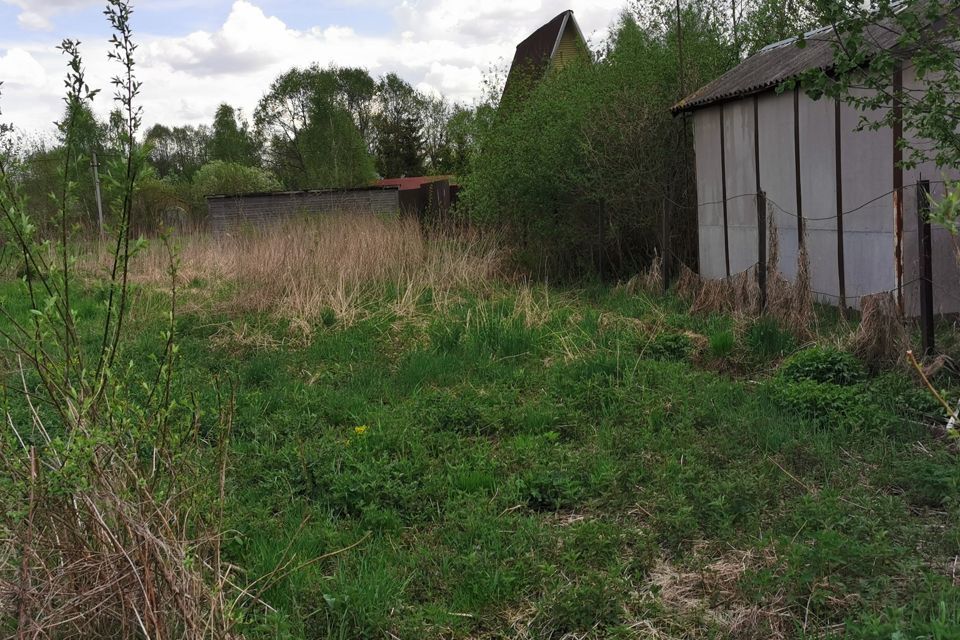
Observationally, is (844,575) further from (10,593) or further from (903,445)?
(10,593)

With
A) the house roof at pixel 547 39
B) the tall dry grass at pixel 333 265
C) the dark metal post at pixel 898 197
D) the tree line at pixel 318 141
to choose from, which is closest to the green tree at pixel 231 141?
the tree line at pixel 318 141

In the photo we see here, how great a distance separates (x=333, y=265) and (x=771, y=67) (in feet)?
A: 19.8

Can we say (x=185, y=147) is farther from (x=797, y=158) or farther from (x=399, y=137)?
(x=797, y=158)

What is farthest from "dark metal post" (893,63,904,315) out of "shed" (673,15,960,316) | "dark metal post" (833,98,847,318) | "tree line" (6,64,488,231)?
"tree line" (6,64,488,231)

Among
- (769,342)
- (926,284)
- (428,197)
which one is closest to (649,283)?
(769,342)

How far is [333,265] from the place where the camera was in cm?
1040

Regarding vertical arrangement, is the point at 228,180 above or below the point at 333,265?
above

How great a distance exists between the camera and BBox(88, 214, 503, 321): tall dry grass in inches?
367

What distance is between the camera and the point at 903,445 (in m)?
4.86

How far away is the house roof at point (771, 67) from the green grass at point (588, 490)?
369 cm

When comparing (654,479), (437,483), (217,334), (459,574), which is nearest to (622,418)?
(654,479)

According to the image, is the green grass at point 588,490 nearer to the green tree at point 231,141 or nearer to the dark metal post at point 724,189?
the dark metal post at point 724,189

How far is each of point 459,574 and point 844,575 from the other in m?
1.55

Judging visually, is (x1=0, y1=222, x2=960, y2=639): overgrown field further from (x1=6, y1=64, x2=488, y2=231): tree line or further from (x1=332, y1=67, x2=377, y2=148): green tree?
(x1=332, y1=67, x2=377, y2=148): green tree
